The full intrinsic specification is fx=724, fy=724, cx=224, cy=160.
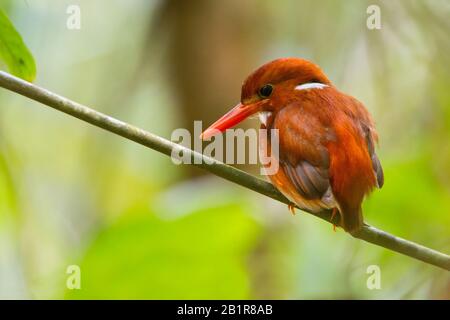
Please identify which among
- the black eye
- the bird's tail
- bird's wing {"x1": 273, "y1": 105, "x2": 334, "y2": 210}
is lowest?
the bird's tail

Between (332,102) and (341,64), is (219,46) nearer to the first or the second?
(341,64)

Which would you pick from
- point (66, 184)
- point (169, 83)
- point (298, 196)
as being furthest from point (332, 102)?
point (66, 184)

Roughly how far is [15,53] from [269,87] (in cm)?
112

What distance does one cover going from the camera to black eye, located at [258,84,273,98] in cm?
254

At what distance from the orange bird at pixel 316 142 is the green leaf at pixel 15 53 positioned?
856 millimetres

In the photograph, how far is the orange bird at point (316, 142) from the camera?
6.86 ft

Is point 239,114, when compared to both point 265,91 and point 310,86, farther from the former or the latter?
point 310,86

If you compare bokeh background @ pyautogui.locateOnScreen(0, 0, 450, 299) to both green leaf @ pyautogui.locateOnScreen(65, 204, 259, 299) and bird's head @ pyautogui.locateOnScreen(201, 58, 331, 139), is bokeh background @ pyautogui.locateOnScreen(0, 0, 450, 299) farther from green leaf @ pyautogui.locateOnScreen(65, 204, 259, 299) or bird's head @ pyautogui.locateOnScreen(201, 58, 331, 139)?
bird's head @ pyautogui.locateOnScreen(201, 58, 331, 139)

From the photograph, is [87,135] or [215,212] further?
[87,135]

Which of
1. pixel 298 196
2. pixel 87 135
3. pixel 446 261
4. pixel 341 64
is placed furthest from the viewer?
pixel 87 135

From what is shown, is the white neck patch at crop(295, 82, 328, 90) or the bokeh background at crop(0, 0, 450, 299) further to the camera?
the white neck patch at crop(295, 82, 328, 90)

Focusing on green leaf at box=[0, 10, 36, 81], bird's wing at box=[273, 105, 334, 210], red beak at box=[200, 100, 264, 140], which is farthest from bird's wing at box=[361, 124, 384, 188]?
green leaf at box=[0, 10, 36, 81]
